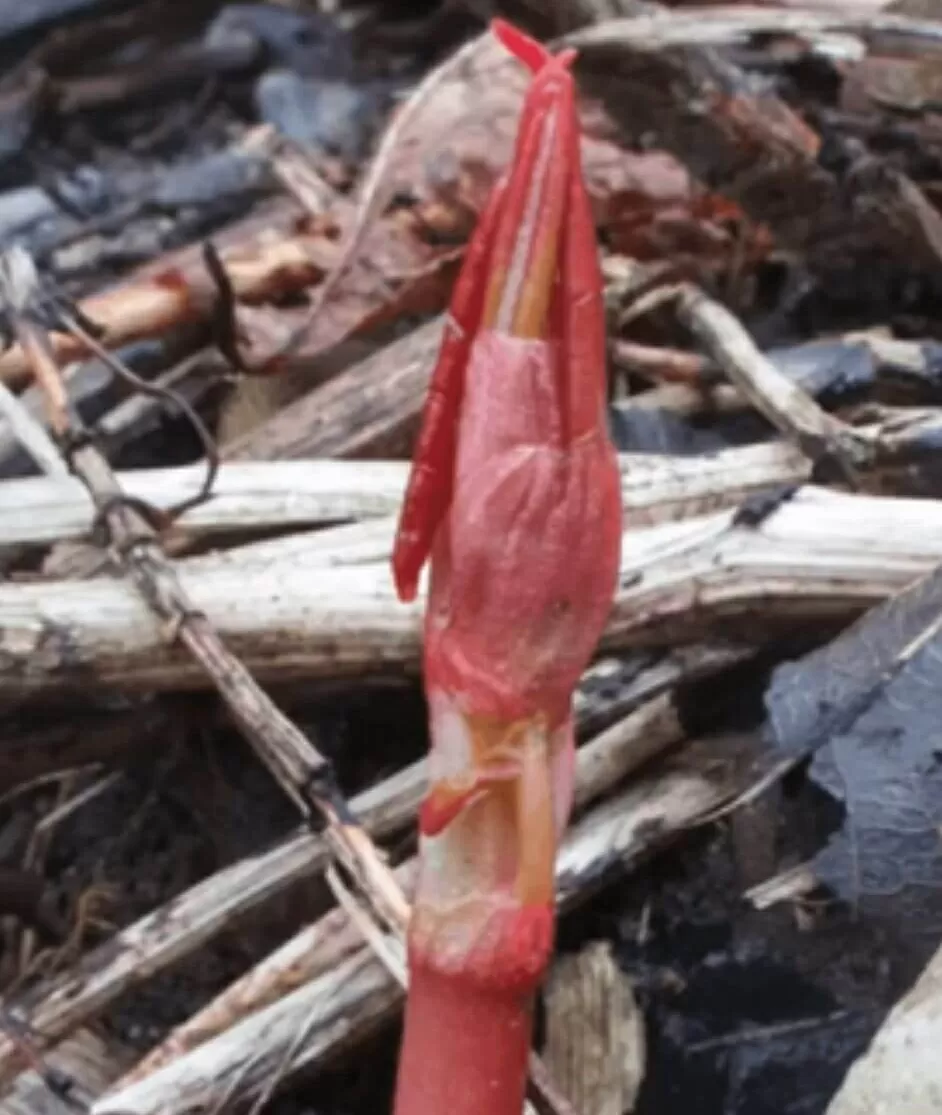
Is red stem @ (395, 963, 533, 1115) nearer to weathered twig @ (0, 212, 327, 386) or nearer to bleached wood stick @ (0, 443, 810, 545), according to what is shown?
bleached wood stick @ (0, 443, 810, 545)

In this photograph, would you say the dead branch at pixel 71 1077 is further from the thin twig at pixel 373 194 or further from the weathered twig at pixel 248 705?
the thin twig at pixel 373 194

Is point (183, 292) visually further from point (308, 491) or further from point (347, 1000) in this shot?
point (347, 1000)

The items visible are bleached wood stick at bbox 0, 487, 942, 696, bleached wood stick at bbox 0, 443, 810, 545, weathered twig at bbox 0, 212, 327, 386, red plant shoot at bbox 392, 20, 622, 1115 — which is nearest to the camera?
red plant shoot at bbox 392, 20, 622, 1115

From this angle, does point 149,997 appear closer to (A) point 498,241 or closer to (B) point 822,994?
(B) point 822,994

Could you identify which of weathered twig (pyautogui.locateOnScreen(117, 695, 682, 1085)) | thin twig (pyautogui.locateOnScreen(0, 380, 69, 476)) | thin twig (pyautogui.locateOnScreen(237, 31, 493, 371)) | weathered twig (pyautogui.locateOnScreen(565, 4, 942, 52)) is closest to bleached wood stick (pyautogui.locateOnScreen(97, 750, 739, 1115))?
weathered twig (pyautogui.locateOnScreen(117, 695, 682, 1085))

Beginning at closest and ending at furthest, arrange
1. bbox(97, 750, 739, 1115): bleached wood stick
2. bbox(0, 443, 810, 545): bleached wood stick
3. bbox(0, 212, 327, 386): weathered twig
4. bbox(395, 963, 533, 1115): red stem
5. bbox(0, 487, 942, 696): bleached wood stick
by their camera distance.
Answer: bbox(395, 963, 533, 1115): red stem < bbox(97, 750, 739, 1115): bleached wood stick < bbox(0, 487, 942, 696): bleached wood stick < bbox(0, 443, 810, 545): bleached wood stick < bbox(0, 212, 327, 386): weathered twig

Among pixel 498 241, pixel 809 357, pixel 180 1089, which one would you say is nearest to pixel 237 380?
pixel 809 357
